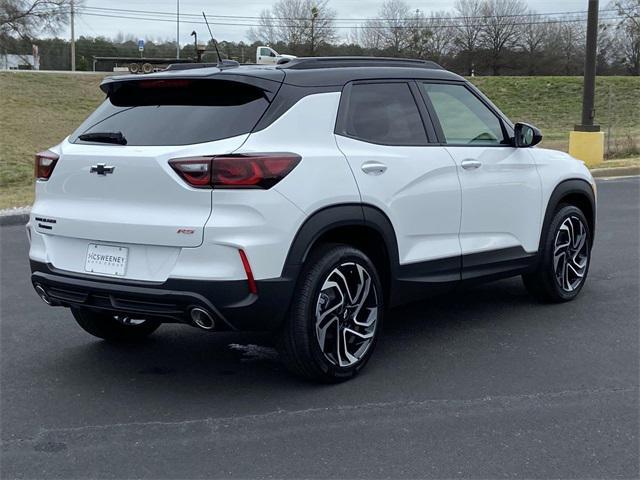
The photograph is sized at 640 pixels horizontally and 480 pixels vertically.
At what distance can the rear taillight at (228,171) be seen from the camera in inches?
161

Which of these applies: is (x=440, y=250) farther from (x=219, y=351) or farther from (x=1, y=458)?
(x=1, y=458)

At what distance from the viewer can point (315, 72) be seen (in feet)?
15.5

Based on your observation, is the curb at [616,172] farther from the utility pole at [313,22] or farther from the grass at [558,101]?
the utility pole at [313,22]

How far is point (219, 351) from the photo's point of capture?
5.34 m

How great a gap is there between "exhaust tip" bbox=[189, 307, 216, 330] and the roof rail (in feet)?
4.95

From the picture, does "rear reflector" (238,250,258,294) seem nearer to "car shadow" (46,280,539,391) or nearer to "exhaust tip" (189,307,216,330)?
"exhaust tip" (189,307,216,330)

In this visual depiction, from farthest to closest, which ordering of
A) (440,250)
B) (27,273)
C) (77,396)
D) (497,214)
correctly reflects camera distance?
(27,273), (497,214), (440,250), (77,396)

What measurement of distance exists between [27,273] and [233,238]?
4.38 meters

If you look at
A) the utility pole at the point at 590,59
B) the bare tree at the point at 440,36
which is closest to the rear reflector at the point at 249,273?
the utility pole at the point at 590,59

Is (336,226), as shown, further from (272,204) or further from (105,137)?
(105,137)

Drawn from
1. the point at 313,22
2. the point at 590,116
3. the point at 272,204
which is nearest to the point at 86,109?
the point at 590,116

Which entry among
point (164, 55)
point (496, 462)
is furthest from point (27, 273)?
point (164, 55)

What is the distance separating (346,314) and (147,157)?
55.7 inches

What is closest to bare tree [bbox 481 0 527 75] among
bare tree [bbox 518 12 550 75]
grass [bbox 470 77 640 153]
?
bare tree [bbox 518 12 550 75]
